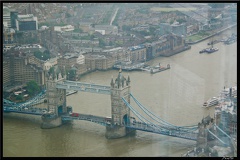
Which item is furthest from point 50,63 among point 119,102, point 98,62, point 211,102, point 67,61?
point 211,102

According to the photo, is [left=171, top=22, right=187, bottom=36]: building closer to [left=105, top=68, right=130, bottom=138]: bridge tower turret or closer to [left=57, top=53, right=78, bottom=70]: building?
[left=105, top=68, right=130, bottom=138]: bridge tower turret

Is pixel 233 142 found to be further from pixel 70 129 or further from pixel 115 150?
pixel 70 129

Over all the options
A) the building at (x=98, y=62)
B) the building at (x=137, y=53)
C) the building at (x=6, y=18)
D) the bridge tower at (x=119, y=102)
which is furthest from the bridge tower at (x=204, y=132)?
the building at (x=6, y=18)

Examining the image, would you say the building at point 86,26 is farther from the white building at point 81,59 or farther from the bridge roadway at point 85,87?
the bridge roadway at point 85,87

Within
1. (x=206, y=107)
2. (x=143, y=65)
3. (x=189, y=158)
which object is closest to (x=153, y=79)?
(x=143, y=65)

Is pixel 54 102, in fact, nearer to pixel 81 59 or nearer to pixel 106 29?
pixel 81 59

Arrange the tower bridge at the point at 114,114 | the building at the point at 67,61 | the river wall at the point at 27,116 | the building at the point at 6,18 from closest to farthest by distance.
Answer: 1. the tower bridge at the point at 114,114
2. the building at the point at 6,18
3. the river wall at the point at 27,116
4. the building at the point at 67,61

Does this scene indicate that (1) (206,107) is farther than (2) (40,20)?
No
